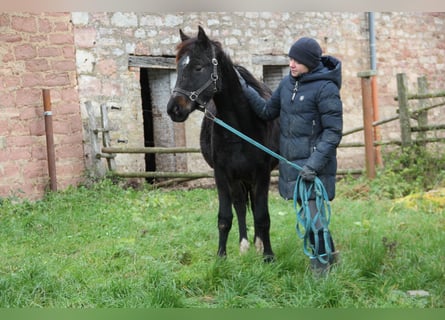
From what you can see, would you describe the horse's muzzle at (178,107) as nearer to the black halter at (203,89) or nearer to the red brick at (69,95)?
the black halter at (203,89)

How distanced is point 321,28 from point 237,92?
6.97 m

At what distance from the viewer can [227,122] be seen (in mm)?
4562

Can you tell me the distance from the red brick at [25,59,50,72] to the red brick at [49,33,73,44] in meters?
0.32

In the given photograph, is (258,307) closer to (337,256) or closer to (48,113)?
(337,256)

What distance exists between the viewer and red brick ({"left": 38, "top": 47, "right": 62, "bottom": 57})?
330 inches

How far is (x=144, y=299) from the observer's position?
3.38m

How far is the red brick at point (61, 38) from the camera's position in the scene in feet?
27.8

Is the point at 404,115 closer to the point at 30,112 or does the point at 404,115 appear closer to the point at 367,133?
the point at 367,133

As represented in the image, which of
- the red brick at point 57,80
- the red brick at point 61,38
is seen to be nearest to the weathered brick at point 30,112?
the red brick at point 57,80

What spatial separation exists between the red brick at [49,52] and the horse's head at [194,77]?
15.4 ft

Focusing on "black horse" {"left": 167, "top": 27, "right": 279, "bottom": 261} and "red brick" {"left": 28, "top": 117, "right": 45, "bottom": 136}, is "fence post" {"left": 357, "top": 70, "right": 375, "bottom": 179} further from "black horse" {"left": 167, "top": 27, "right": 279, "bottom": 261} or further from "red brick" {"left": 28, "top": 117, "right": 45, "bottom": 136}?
"red brick" {"left": 28, "top": 117, "right": 45, "bottom": 136}

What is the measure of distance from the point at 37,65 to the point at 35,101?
0.52m

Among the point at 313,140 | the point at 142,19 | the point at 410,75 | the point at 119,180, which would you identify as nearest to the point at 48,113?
the point at 119,180

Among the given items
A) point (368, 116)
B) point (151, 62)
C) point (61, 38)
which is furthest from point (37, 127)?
point (368, 116)
